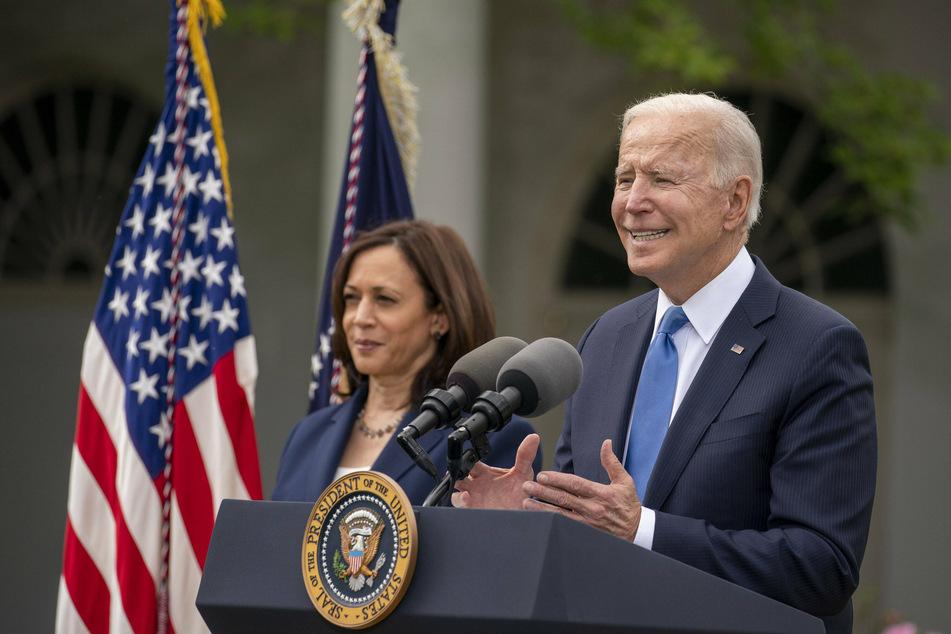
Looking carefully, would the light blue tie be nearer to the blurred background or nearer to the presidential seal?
the presidential seal

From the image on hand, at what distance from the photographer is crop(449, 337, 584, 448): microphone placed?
164cm

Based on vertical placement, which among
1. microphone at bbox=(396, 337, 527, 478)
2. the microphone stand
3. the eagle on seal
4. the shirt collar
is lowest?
the eagle on seal

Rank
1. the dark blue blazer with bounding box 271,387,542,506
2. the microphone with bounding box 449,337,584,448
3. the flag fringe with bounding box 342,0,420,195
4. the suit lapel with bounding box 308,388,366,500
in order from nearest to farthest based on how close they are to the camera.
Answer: the microphone with bounding box 449,337,584,448
the dark blue blazer with bounding box 271,387,542,506
the suit lapel with bounding box 308,388,366,500
the flag fringe with bounding box 342,0,420,195

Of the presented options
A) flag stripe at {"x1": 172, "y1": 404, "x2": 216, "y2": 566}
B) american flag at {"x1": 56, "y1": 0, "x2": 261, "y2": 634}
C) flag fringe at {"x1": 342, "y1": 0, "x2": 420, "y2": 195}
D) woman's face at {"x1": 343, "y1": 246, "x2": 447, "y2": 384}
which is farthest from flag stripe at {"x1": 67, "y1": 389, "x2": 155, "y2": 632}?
flag fringe at {"x1": 342, "y1": 0, "x2": 420, "y2": 195}

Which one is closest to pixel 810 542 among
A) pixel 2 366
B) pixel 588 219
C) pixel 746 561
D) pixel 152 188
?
pixel 746 561

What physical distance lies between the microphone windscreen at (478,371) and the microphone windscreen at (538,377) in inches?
3.2

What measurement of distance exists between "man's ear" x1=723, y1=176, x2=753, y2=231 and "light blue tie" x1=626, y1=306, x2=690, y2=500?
200 millimetres

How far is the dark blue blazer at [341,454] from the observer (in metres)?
2.85

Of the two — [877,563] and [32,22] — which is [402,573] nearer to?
[877,563]

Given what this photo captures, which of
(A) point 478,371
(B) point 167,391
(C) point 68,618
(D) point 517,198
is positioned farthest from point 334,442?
(D) point 517,198

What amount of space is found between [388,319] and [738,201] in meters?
1.20

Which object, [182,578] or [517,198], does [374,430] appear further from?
[517,198]

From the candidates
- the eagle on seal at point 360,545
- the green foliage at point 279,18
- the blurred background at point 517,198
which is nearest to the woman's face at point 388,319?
Result: the eagle on seal at point 360,545

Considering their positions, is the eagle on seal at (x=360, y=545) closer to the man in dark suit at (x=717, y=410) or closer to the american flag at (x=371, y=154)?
the man in dark suit at (x=717, y=410)
